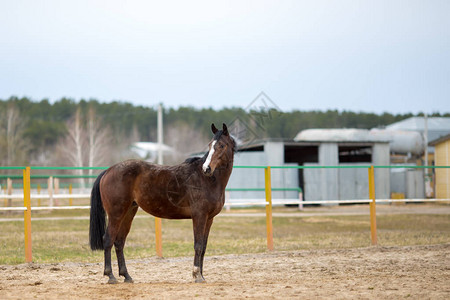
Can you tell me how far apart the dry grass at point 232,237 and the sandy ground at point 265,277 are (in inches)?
42.0

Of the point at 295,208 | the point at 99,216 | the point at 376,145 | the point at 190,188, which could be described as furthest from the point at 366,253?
the point at 376,145

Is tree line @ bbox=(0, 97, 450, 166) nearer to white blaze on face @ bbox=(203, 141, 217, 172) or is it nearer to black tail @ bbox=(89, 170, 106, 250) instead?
black tail @ bbox=(89, 170, 106, 250)

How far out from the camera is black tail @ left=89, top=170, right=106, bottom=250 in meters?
6.00

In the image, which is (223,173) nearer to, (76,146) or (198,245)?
(198,245)

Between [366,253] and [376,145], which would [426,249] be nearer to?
[366,253]

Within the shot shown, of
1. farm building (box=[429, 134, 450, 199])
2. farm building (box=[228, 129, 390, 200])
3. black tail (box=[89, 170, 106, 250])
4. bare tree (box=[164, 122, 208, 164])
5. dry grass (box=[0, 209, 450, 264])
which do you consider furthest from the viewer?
bare tree (box=[164, 122, 208, 164])

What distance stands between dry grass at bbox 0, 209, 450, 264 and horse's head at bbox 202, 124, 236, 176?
3.39 meters

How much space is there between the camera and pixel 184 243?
10492mm

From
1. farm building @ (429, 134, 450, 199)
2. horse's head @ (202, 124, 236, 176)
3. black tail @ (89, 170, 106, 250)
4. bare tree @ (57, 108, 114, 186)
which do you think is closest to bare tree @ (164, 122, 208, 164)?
bare tree @ (57, 108, 114, 186)

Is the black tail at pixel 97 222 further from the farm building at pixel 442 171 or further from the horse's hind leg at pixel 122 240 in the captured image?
the farm building at pixel 442 171

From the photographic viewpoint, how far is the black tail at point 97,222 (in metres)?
6.00

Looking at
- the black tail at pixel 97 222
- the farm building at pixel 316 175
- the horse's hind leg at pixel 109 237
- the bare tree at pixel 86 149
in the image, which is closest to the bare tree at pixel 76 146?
→ the bare tree at pixel 86 149

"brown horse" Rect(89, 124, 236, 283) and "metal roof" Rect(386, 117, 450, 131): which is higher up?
"metal roof" Rect(386, 117, 450, 131)

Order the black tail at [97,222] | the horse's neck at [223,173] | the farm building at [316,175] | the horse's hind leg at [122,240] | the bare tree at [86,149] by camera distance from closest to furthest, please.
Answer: the horse's neck at [223,173] < the horse's hind leg at [122,240] < the black tail at [97,222] < the farm building at [316,175] < the bare tree at [86,149]
